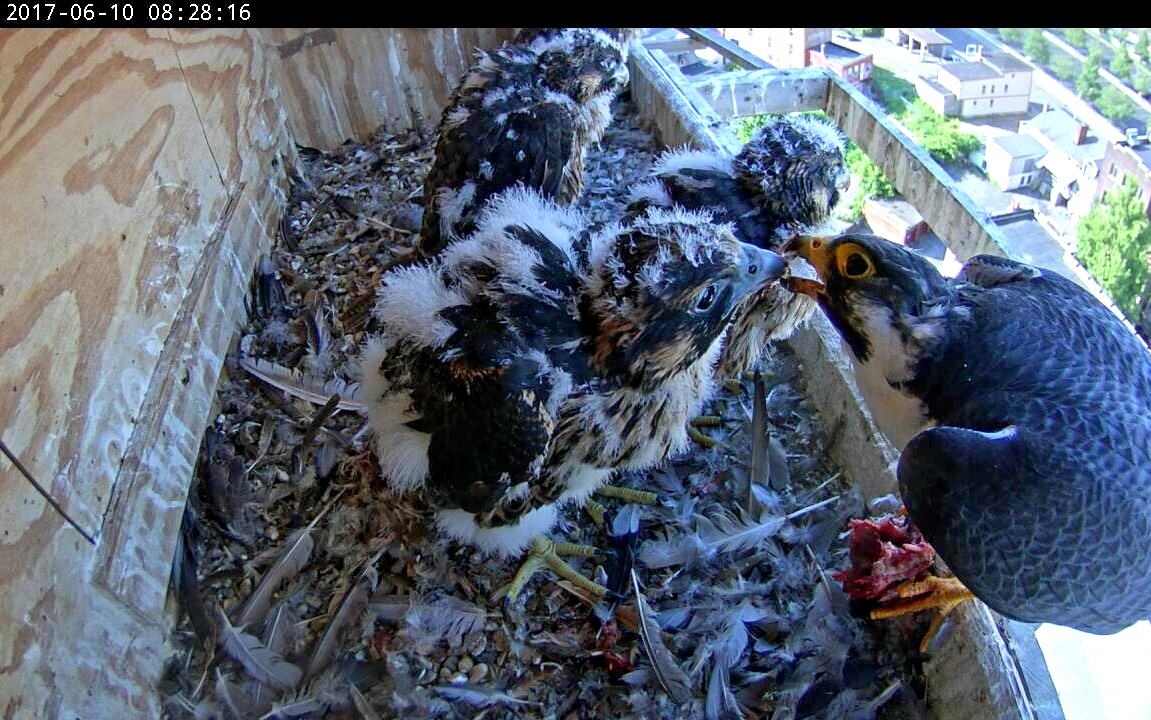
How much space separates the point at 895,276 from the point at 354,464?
1955mm

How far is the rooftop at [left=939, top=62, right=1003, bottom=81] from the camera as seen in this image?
13.0 ft

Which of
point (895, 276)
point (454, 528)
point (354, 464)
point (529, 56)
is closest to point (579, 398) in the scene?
point (454, 528)

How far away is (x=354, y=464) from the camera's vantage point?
285 centimetres

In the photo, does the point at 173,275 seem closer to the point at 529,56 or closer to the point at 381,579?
the point at 381,579

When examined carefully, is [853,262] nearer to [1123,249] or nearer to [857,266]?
[857,266]

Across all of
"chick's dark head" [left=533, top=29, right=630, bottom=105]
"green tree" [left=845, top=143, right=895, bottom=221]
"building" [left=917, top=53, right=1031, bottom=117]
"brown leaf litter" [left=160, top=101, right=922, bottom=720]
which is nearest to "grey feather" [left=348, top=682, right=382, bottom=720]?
"brown leaf litter" [left=160, top=101, right=922, bottom=720]

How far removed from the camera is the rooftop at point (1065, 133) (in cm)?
383

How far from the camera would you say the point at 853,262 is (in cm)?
208

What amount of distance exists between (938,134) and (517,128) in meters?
Result: 2.29

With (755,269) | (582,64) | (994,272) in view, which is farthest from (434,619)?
(582,64)

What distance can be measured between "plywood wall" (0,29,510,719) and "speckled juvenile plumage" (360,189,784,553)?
0.74 m

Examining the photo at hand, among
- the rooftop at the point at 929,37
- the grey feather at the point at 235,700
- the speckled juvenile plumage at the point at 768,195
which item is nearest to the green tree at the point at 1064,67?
the rooftop at the point at 929,37
